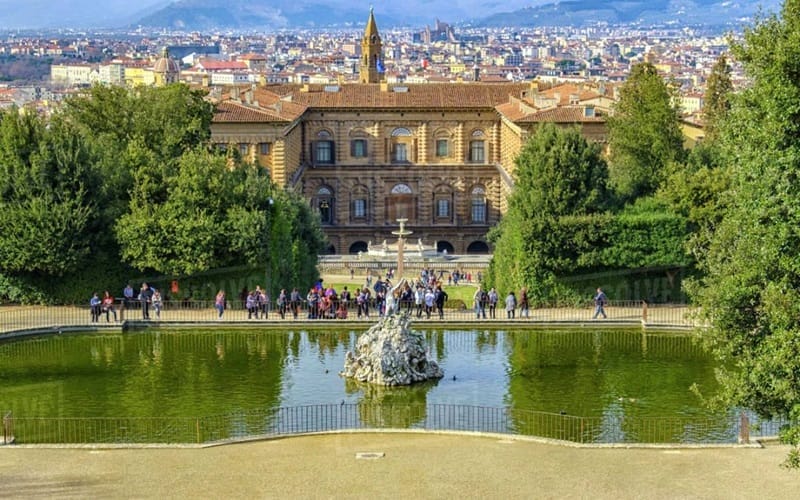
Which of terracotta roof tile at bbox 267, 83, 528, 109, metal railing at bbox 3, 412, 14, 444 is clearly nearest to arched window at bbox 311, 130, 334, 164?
terracotta roof tile at bbox 267, 83, 528, 109

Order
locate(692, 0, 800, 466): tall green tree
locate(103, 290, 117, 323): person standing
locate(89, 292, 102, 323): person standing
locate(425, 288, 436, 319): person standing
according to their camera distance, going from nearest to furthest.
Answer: locate(692, 0, 800, 466): tall green tree → locate(103, 290, 117, 323): person standing → locate(89, 292, 102, 323): person standing → locate(425, 288, 436, 319): person standing

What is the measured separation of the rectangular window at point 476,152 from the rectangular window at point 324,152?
8.48m

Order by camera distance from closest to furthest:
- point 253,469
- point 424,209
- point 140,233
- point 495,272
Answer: point 253,469, point 140,233, point 495,272, point 424,209

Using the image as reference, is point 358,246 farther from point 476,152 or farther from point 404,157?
point 476,152

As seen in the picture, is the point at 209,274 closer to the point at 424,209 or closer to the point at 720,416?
the point at 720,416

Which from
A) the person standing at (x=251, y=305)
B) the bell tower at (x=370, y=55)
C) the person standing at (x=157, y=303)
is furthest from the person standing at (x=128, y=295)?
the bell tower at (x=370, y=55)

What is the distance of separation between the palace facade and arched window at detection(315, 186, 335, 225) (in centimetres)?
6

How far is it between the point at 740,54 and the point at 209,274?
79.0 ft

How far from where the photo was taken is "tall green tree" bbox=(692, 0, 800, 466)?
23250 mm

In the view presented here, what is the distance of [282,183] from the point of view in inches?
3063

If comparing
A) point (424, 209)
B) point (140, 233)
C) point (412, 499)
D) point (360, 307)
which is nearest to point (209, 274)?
point (140, 233)

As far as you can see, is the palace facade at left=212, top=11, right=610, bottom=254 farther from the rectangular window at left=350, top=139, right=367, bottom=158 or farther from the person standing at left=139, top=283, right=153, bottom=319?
the person standing at left=139, top=283, right=153, bottom=319

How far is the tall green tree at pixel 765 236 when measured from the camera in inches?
915

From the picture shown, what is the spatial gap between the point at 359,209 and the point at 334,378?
5433cm
